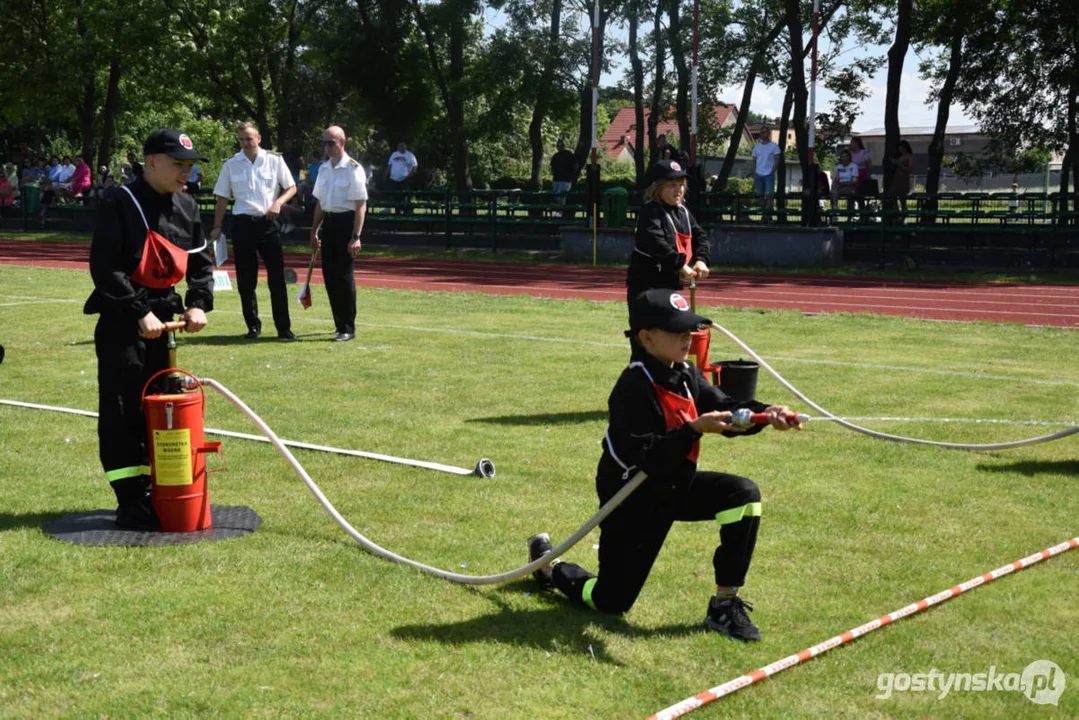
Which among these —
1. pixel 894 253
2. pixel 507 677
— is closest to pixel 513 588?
pixel 507 677

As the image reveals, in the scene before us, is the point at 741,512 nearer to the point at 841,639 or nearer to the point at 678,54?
the point at 841,639

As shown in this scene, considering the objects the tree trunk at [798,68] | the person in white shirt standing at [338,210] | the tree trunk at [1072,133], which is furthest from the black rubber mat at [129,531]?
the tree trunk at [1072,133]

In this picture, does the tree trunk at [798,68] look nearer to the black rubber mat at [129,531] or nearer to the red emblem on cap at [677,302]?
the black rubber mat at [129,531]

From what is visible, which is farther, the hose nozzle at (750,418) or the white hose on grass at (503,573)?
the white hose on grass at (503,573)

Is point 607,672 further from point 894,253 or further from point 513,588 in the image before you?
point 894,253

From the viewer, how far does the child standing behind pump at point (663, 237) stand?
28.0 ft

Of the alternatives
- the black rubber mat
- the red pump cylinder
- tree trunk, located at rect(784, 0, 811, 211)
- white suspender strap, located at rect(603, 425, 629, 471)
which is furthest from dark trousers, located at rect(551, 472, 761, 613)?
tree trunk, located at rect(784, 0, 811, 211)

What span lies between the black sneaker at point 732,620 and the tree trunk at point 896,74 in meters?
24.0

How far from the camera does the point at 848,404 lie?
9.66 meters

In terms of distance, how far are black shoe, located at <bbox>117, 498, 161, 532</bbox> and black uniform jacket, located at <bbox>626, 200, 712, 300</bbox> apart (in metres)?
3.71

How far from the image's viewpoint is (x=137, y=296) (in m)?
6.06

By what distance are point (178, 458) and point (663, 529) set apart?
8.36 ft

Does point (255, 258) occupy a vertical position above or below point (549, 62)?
below

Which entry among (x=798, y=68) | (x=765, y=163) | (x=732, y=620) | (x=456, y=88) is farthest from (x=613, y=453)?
(x=456, y=88)
